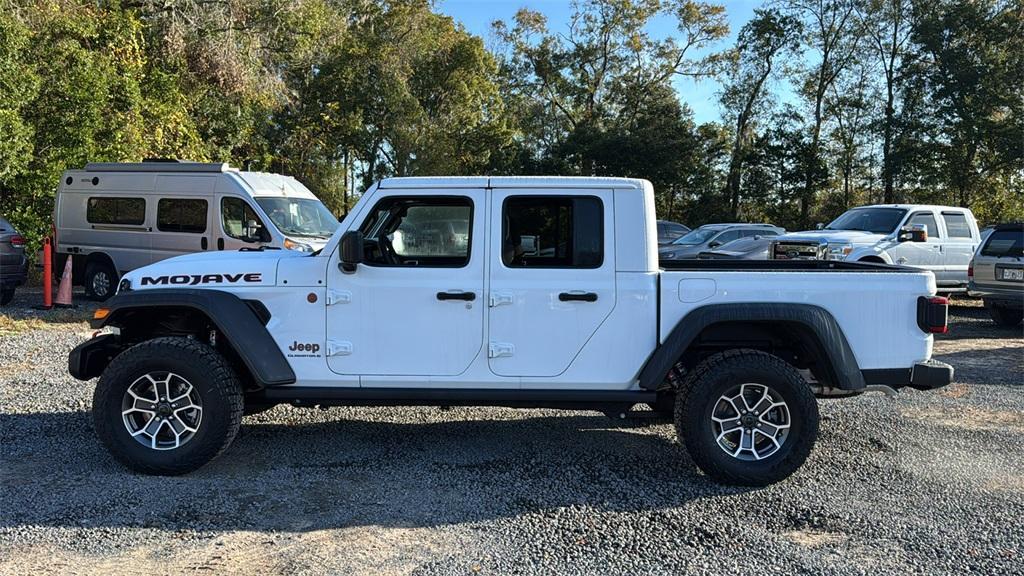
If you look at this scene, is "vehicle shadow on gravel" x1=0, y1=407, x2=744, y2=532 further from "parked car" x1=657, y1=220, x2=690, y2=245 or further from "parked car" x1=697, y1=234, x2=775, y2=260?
"parked car" x1=657, y1=220, x2=690, y2=245

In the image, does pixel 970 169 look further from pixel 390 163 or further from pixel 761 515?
pixel 761 515

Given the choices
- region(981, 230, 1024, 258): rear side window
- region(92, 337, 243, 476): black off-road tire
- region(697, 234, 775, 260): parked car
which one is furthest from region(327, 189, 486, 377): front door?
region(697, 234, 775, 260): parked car

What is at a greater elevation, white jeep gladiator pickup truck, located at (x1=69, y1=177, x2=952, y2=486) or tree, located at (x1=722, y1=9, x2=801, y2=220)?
tree, located at (x1=722, y1=9, x2=801, y2=220)

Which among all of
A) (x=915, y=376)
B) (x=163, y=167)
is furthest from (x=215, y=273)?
(x=163, y=167)

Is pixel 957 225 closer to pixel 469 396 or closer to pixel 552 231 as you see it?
pixel 552 231

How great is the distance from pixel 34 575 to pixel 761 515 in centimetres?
357

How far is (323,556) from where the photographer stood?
3.59m

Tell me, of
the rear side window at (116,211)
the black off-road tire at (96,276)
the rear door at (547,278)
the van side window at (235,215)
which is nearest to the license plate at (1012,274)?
the rear door at (547,278)

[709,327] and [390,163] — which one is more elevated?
[390,163]

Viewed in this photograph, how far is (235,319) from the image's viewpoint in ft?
14.8

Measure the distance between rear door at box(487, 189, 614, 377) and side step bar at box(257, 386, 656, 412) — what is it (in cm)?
14

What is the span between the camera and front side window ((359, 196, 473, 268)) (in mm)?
4648

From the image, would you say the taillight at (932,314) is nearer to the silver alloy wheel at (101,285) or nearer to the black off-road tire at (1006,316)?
the black off-road tire at (1006,316)

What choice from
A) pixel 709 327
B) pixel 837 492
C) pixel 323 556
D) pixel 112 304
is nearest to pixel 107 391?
pixel 112 304
